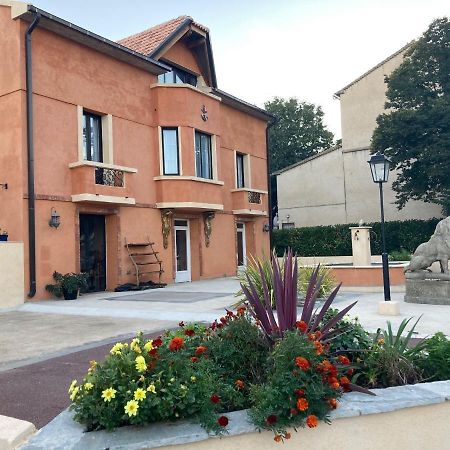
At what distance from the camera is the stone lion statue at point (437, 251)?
9.67 meters

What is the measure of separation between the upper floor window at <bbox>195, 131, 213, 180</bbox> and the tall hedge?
6802mm

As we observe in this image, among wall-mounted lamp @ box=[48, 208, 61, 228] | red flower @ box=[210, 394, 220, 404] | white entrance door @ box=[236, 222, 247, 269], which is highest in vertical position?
wall-mounted lamp @ box=[48, 208, 61, 228]

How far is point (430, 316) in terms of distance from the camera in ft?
27.5

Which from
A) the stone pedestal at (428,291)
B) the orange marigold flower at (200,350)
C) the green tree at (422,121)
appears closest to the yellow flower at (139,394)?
the orange marigold flower at (200,350)

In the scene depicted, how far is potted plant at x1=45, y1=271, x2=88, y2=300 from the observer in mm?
12852

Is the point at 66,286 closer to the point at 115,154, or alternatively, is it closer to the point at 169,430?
the point at 115,154

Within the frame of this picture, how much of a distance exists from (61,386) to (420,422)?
11.5ft

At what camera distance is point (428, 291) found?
1005 cm

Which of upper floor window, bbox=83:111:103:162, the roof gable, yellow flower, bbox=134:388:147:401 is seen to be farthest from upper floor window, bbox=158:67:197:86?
yellow flower, bbox=134:388:147:401

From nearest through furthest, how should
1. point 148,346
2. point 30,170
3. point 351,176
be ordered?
point 148,346 < point 30,170 < point 351,176

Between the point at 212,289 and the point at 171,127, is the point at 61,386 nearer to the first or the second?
the point at 212,289

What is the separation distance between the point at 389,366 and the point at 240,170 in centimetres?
1890

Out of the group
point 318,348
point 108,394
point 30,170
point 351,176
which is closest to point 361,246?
point 30,170

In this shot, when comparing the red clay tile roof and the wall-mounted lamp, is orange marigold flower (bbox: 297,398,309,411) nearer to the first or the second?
the wall-mounted lamp
